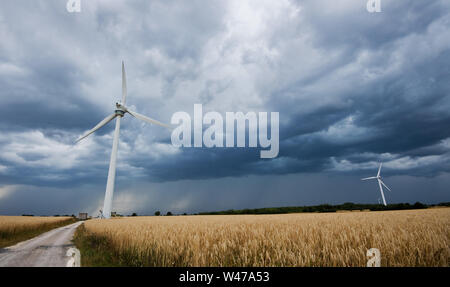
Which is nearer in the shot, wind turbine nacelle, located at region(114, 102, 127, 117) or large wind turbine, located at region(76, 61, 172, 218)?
large wind turbine, located at region(76, 61, 172, 218)

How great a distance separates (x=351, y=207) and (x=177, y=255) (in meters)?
123

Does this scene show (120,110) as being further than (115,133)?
Yes

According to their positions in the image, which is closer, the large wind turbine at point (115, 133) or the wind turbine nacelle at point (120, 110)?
the large wind turbine at point (115, 133)

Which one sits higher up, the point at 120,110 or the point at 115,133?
the point at 120,110
